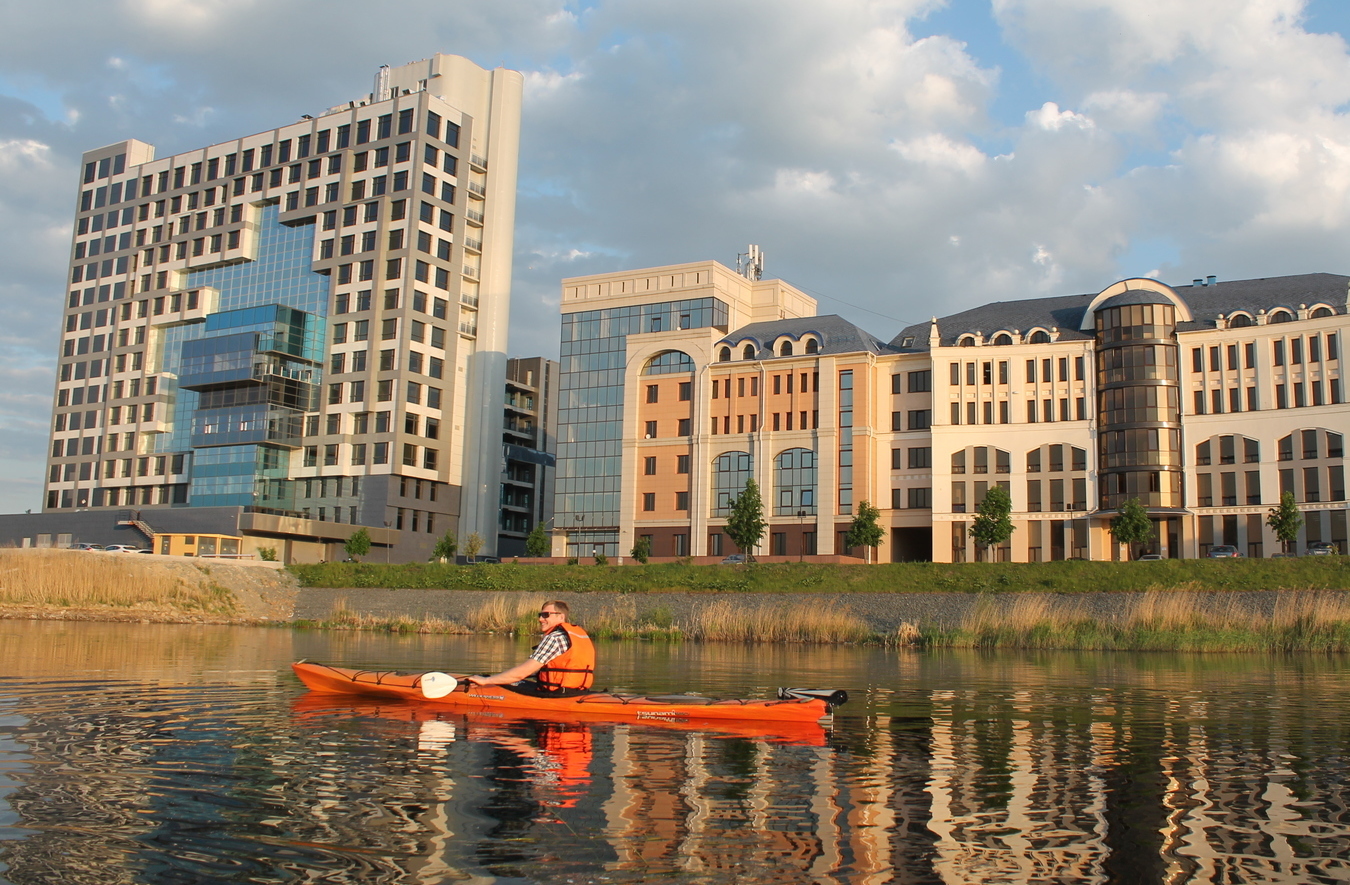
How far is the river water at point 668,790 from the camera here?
8.44 m

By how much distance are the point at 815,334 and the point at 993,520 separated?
20.6 meters

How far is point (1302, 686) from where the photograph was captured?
22766mm

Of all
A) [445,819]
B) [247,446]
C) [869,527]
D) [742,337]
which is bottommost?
[445,819]

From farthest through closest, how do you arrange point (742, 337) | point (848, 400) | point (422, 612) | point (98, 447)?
1. point (98, 447)
2. point (742, 337)
3. point (848, 400)
4. point (422, 612)

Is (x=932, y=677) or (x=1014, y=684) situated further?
(x=932, y=677)

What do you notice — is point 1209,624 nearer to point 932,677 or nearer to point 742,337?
point 932,677

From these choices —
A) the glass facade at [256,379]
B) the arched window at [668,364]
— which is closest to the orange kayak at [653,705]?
the arched window at [668,364]

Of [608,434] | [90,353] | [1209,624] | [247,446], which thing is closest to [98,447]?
[90,353]

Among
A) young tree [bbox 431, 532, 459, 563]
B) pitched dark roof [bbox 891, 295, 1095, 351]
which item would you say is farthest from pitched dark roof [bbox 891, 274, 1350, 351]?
young tree [bbox 431, 532, 459, 563]

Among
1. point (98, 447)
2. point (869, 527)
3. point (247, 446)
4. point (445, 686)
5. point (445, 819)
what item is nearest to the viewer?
point (445, 819)

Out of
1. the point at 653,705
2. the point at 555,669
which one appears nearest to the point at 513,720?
the point at 555,669

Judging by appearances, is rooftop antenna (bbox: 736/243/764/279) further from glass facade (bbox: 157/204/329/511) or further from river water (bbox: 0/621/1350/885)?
river water (bbox: 0/621/1350/885)

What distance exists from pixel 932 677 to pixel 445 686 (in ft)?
40.6

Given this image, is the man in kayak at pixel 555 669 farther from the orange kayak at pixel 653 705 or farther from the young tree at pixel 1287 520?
the young tree at pixel 1287 520
